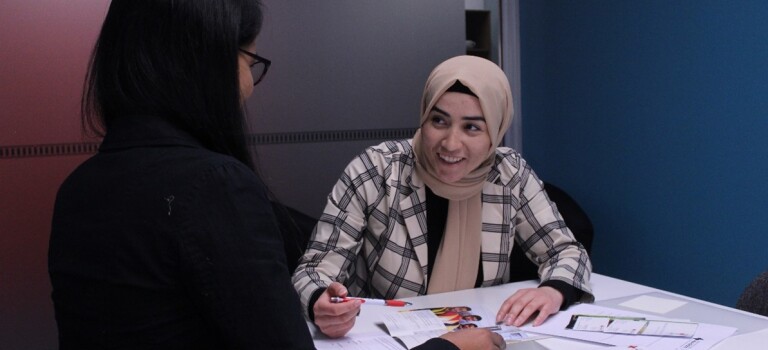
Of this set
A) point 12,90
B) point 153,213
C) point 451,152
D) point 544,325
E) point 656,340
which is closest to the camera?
point 153,213

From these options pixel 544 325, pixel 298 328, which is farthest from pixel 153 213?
pixel 544 325

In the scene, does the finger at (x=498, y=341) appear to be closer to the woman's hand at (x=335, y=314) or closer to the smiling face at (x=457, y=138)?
the woman's hand at (x=335, y=314)

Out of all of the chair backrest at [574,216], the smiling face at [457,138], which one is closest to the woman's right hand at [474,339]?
the smiling face at [457,138]

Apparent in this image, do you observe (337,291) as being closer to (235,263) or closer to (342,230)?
(342,230)

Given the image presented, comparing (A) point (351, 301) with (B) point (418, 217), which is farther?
(B) point (418, 217)

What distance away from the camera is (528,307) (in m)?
1.55

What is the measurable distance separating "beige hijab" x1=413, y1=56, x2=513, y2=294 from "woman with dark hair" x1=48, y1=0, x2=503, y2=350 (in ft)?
3.32

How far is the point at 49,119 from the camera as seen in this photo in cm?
263

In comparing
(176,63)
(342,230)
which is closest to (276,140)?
(342,230)

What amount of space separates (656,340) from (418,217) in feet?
2.42

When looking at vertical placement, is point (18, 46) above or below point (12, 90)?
above

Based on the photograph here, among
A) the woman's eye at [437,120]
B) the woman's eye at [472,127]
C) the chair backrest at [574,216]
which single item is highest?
the woman's eye at [437,120]

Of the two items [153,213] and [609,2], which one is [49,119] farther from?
[609,2]

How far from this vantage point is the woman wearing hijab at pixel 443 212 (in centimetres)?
187
